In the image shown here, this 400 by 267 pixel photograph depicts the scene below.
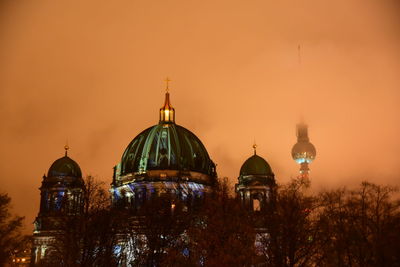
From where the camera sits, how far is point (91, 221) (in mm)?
64875

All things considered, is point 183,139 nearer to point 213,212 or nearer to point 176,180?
point 176,180

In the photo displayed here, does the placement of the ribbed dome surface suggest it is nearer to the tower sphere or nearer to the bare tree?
the tower sphere

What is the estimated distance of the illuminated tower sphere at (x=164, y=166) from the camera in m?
101

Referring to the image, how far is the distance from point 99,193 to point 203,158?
134 ft

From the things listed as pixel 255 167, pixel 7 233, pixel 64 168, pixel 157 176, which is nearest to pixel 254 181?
pixel 255 167

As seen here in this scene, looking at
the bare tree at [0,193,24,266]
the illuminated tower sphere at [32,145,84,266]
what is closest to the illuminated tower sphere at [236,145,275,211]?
the illuminated tower sphere at [32,145,84,266]

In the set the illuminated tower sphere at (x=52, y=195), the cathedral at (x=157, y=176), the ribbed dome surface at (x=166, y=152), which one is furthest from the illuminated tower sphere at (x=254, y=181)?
the illuminated tower sphere at (x=52, y=195)

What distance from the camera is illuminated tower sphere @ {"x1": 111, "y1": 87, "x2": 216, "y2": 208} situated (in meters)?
101

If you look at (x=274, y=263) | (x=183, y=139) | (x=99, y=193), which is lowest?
(x=274, y=263)

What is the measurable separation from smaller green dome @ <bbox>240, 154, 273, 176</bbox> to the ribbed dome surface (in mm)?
9158

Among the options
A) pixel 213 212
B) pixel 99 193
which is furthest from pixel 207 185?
pixel 213 212

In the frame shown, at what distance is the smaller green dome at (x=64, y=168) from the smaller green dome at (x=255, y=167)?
23238mm

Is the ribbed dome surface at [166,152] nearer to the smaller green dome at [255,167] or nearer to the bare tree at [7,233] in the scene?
the smaller green dome at [255,167]

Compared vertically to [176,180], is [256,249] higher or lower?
lower
